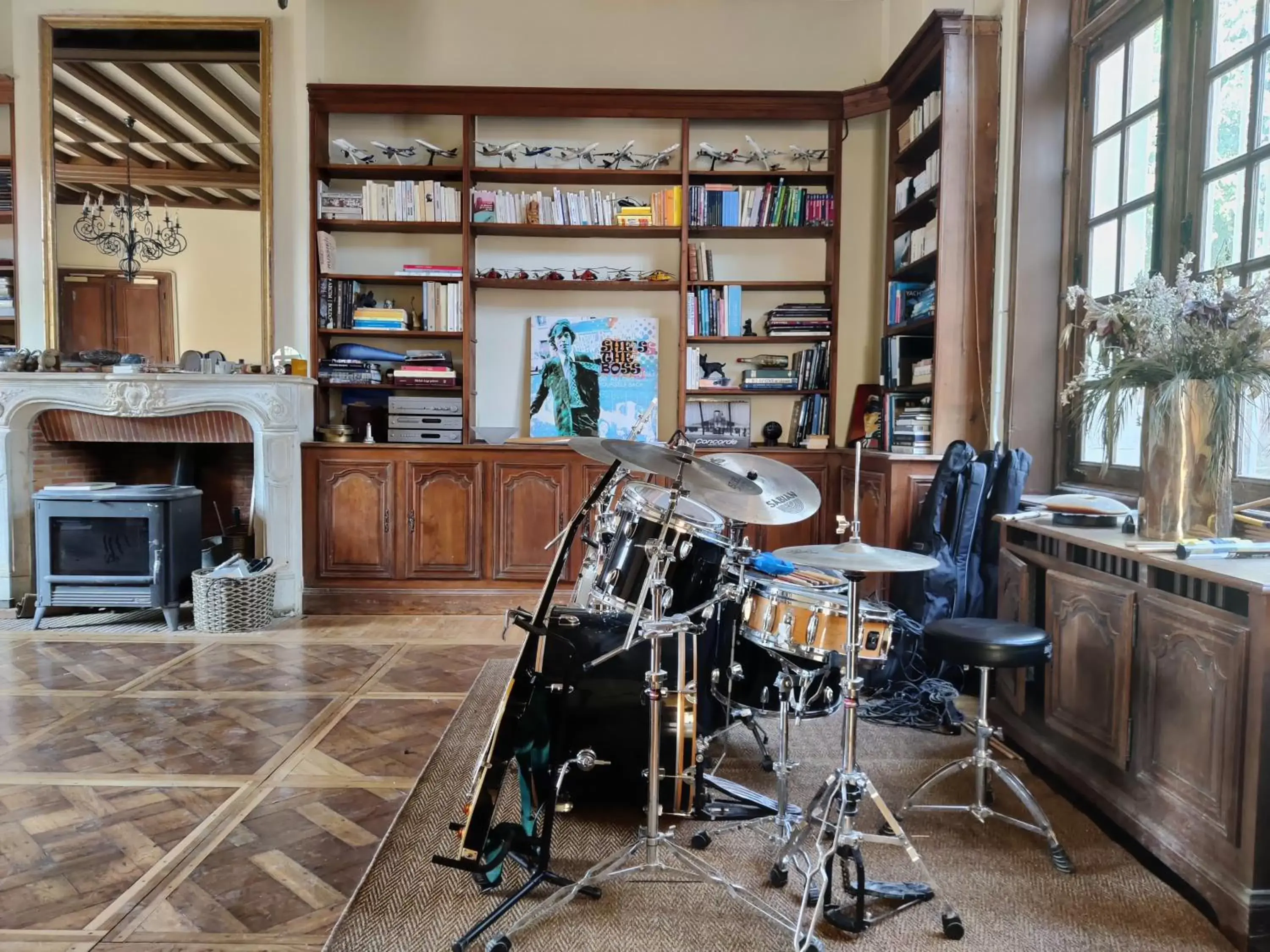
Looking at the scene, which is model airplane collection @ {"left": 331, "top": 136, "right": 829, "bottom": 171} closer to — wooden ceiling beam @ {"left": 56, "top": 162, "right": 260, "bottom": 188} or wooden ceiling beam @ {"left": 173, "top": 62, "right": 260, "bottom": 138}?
wooden ceiling beam @ {"left": 173, "top": 62, "right": 260, "bottom": 138}

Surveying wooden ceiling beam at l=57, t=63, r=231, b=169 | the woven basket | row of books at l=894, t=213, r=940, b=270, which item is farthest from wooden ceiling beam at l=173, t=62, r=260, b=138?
row of books at l=894, t=213, r=940, b=270

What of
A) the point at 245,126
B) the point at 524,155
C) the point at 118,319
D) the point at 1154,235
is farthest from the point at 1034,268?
the point at 118,319

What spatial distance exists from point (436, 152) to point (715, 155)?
1.63 metres

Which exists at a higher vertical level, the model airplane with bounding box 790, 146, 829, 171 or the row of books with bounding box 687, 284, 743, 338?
the model airplane with bounding box 790, 146, 829, 171

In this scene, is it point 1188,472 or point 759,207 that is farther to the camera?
point 759,207

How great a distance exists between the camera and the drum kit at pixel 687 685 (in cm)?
172

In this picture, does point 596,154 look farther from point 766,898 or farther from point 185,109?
point 766,898

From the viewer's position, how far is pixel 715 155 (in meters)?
4.52

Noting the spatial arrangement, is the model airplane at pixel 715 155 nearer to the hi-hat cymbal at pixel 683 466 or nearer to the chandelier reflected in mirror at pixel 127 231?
the chandelier reflected in mirror at pixel 127 231

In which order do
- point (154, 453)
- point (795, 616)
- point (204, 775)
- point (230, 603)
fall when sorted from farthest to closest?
point (154, 453) < point (230, 603) < point (204, 775) < point (795, 616)

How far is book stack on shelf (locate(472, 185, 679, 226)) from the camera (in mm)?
4465

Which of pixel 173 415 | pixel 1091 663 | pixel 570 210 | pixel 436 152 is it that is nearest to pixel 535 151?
pixel 570 210

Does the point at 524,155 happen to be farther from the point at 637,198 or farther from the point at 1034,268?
the point at 1034,268

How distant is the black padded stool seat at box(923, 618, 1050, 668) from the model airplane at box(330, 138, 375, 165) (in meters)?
4.01
